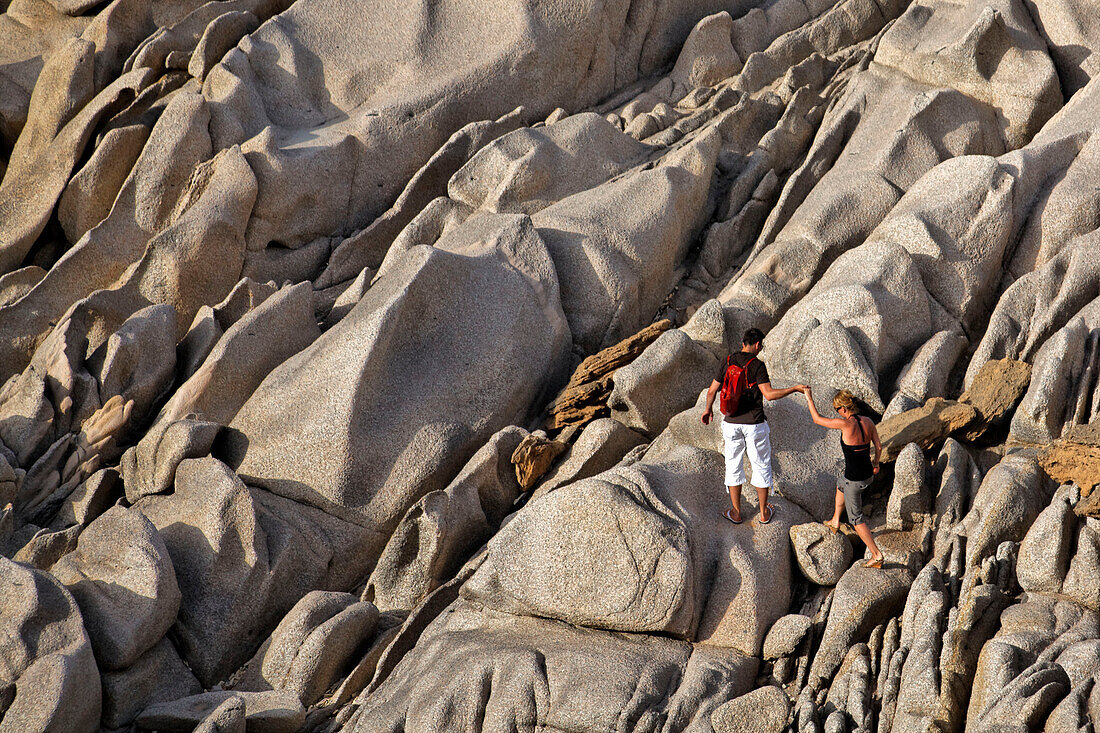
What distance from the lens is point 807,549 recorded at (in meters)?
12.8

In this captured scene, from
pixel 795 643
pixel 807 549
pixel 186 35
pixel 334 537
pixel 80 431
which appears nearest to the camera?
pixel 795 643

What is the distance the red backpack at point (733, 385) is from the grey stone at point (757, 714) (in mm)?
3249

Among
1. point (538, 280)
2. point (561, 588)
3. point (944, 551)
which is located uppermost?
point (538, 280)

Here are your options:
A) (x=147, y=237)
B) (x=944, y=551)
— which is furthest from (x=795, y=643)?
(x=147, y=237)

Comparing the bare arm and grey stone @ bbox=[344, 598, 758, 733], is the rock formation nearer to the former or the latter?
grey stone @ bbox=[344, 598, 758, 733]

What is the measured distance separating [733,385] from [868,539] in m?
2.32

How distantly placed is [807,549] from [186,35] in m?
16.0

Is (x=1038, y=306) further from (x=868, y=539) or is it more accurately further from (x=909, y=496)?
(x=868, y=539)

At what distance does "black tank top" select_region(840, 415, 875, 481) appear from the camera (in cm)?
1285

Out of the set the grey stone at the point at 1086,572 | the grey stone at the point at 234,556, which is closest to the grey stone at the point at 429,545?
the grey stone at the point at 234,556

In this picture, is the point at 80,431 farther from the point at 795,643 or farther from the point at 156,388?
the point at 795,643

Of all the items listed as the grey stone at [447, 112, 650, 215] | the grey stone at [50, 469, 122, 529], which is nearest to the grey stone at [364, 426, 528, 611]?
the grey stone at [50, 469, 122, 529]

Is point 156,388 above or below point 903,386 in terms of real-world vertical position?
above

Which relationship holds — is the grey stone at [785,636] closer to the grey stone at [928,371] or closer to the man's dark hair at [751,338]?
the man's dark hair at [751,338]
